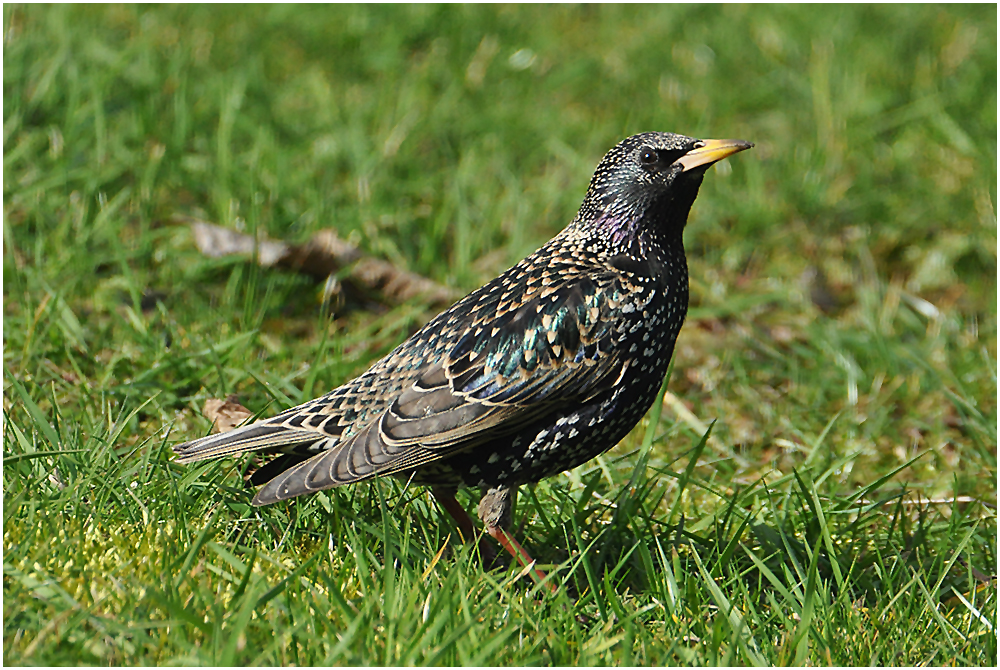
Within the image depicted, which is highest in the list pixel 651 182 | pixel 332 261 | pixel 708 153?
pixel 708 153

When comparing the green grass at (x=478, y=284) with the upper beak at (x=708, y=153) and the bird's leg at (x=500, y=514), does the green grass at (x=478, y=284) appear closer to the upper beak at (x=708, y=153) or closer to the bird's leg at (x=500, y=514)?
the bird's leg at (x=500, y=514)

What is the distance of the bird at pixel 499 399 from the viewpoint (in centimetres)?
351

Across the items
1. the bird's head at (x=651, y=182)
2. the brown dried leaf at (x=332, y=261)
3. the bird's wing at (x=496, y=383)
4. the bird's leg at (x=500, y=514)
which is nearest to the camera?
the bird's wing at (x=496, y=383)

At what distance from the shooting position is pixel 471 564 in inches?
132

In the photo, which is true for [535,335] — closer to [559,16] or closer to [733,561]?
[733,561]

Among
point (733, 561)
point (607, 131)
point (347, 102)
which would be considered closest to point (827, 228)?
point (607, 131)

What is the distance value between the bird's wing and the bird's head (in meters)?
0.38

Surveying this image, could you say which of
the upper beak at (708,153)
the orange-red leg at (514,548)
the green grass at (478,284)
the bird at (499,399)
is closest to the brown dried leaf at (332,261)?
the green grass at (478,284)

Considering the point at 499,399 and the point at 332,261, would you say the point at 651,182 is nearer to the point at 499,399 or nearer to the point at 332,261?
the point at 499,399

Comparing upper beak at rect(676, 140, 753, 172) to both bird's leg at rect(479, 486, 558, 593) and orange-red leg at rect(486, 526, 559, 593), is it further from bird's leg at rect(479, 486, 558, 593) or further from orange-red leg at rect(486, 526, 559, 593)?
orange-red leg at rect(486, 526, 559, 593)

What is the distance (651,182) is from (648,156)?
0.30 feet

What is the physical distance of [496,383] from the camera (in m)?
3.55

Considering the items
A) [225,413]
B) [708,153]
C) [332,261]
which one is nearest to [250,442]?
[225,413]

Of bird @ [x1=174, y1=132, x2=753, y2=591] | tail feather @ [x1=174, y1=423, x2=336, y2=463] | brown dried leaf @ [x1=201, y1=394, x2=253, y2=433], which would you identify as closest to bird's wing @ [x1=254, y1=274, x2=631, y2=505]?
bird @ [x1=174, y1=132, x2=753, y2=591]
